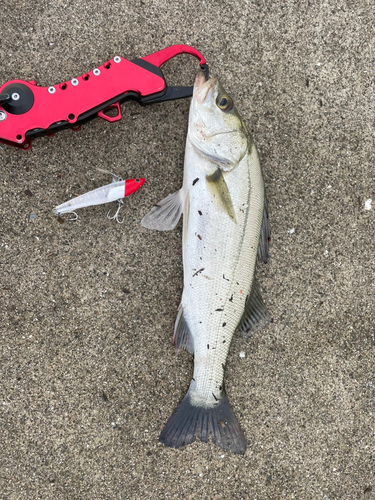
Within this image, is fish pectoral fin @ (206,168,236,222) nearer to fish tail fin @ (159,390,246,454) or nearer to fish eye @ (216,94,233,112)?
fish eye @ (216,94,233,112)

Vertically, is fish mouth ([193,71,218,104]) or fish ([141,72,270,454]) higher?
fish mouth ([193,71,218,104])

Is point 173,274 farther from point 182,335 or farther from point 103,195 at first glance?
point 103,195

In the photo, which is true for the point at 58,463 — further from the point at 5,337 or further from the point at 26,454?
the point at 5,337

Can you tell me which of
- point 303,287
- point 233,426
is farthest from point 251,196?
point 233,426

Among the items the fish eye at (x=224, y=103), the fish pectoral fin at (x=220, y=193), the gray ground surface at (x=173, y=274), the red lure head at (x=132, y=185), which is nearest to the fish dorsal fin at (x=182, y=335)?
the gray ground surface at (x=173, y=274)

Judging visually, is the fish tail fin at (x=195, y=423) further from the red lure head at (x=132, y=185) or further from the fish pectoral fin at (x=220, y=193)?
the red lure head at (x=132, y=185)

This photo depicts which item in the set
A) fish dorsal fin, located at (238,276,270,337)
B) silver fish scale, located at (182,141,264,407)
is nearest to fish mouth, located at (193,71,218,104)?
silver fish scale, located at (182,141,264,407)
